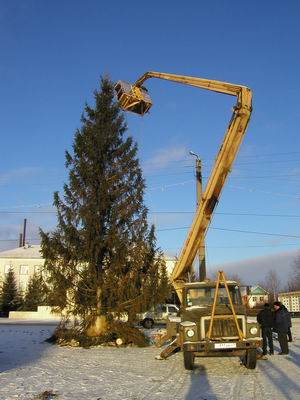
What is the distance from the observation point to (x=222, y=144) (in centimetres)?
1695

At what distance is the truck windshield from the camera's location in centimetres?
1441

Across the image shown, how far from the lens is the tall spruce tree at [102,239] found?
19.7m

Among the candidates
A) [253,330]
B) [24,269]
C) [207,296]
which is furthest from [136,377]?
[24,269]

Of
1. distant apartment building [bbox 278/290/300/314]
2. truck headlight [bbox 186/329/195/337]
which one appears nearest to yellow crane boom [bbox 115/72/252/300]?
truck headlight [bbox 186/329/195/337]

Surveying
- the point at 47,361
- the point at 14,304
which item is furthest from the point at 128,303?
the point at 14,304

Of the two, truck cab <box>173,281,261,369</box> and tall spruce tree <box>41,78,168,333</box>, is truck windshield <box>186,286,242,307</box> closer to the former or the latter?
truck cab <box>173,281,261,369</box>

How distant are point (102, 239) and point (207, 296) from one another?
6.57 meters

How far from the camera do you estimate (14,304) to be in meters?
59.6

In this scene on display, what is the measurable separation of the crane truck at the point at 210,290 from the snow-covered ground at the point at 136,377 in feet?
2.21

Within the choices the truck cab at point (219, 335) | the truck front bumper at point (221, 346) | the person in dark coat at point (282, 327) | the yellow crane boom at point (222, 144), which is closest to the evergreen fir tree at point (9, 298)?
the yellow crane boom at point (222, 144)

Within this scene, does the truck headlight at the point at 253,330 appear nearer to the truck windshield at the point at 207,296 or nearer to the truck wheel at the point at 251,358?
the truck wheel at the point at 251,358

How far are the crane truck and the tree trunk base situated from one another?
358cm

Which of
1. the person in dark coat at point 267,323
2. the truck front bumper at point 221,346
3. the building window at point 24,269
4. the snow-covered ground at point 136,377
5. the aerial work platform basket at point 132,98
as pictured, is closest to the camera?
the snow-covered ground at point 136,377

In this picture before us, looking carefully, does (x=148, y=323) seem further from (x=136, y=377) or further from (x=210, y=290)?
(x=136, y=377)
